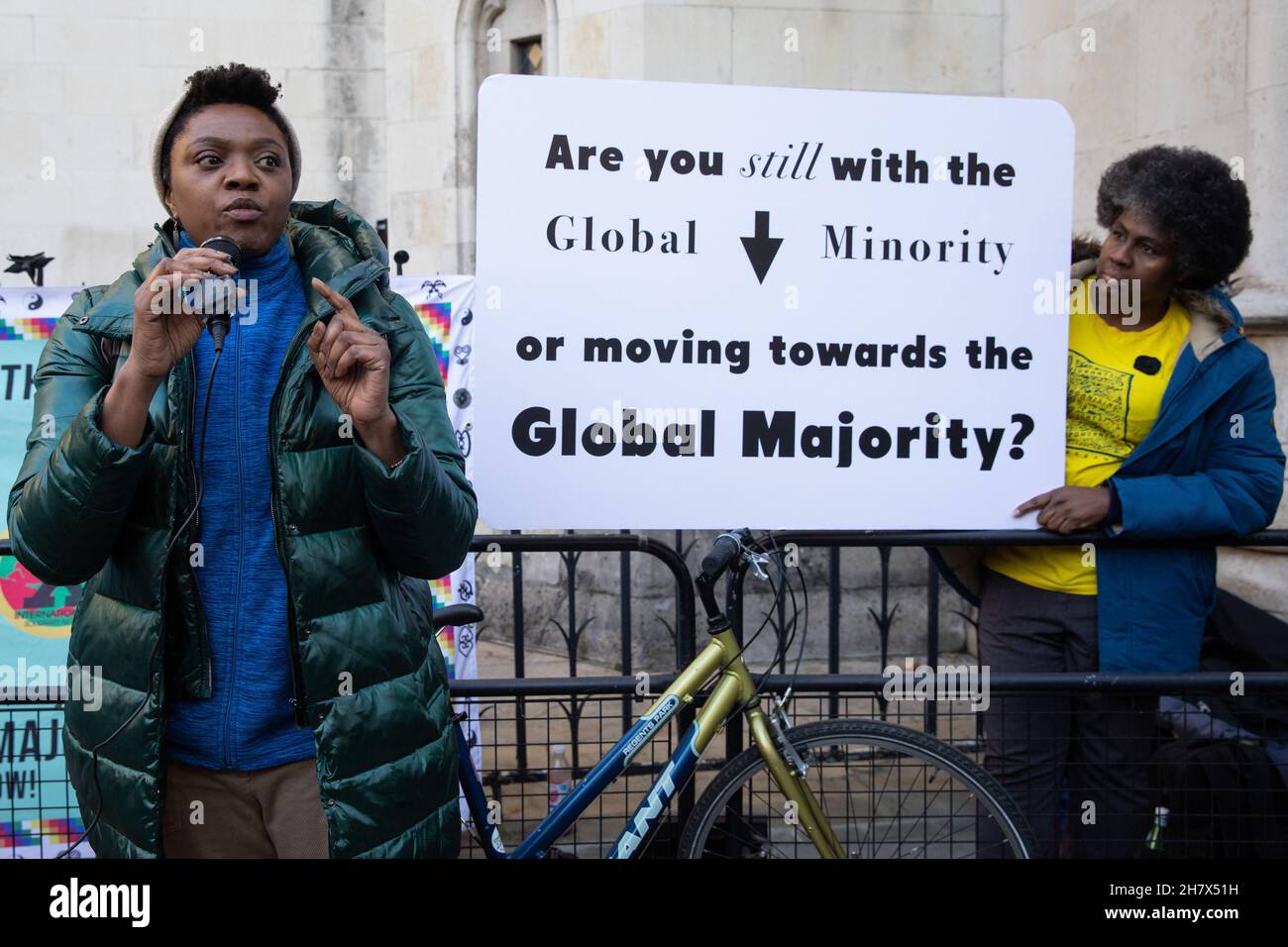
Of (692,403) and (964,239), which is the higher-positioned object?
(964,239)

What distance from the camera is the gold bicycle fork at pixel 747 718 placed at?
114 inches

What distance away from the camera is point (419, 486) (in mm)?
2033

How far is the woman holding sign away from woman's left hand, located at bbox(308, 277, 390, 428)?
1.80 metres

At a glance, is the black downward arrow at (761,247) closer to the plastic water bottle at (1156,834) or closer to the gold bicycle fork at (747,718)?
the gold bicycle fork at (747,718)

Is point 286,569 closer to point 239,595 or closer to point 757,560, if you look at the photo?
point 239,595

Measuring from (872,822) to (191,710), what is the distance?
188 centimetres

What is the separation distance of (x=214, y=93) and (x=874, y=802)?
239 centimetres

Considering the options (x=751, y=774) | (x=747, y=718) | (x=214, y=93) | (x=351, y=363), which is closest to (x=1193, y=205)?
(x=747, y=718)

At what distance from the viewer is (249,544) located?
2.12m

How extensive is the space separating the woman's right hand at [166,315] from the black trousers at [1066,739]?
2.12m

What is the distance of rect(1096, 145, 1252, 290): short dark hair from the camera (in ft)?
9.82

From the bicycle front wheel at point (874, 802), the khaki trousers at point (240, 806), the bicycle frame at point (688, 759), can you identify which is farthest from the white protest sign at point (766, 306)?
the khaki trousers at point (240, 806)
